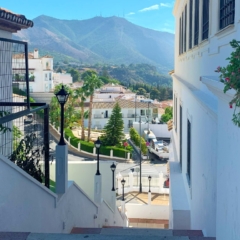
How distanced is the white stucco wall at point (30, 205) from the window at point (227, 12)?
3.47 meters

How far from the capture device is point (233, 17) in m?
5.33

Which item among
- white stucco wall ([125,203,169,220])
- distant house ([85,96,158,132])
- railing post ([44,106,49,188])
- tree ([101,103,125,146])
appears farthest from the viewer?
distant house ([85,96,158,132])

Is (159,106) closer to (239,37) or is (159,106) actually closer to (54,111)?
(54,111)

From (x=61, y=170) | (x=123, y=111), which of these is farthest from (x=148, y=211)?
(x=123, y=111)

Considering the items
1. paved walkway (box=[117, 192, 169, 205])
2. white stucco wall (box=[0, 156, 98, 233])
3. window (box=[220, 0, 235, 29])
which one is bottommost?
paved walkway (box=[117, 192, 169, 205])

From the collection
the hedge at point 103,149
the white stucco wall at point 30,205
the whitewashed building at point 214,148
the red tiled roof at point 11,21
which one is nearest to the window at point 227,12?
the whitewashed building at point 214,148

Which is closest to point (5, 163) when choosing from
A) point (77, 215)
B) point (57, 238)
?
point (57, 238)

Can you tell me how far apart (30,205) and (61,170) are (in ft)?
6.18

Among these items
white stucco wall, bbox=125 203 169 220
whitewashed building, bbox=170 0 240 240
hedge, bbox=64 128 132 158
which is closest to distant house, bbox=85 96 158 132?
hedge, bbox=64 128 132 158

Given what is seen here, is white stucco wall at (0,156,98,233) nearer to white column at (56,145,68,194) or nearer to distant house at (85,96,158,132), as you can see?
white column at (56,145,68,194)

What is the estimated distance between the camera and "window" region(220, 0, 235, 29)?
5.40 metres

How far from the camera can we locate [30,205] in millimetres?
5641

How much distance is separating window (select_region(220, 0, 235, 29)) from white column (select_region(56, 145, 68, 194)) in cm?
361

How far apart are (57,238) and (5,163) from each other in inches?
45.2
